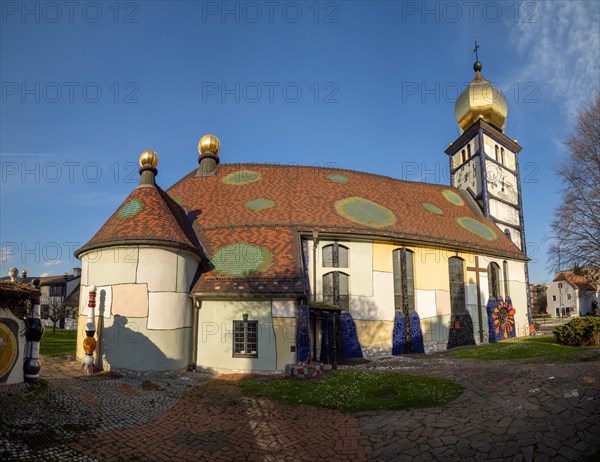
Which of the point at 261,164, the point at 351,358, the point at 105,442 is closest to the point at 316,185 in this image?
the point at 261,164

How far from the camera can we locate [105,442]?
24.0 feet

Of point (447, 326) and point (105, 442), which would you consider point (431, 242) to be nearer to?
point (447, 326)

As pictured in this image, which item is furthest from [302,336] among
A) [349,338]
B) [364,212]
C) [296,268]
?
[364,212]

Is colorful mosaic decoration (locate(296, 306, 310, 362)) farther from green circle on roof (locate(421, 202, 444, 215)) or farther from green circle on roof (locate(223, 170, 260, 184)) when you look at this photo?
green circle on roof (locate(421, 202, 444, 215))

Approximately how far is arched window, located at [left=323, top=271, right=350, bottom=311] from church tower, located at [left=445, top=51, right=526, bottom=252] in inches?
575

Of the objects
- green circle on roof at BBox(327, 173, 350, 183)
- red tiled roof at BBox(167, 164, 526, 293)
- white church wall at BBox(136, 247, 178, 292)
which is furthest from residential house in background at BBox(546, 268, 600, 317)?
white church wall at BBox(136, 247, 178, 292)

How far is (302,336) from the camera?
14.9 meters

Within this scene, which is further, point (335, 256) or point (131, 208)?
point (335, 256)

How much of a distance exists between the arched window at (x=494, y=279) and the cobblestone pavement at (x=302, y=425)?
13.1m

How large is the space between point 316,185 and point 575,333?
14628 mm

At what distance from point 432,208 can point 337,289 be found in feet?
32.3

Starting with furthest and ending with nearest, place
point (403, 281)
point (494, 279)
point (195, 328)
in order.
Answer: point (494, 279) → point (403, 281) → point (195, 328)

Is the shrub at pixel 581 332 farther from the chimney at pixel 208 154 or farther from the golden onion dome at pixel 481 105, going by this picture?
the chimney at pixel 208 154

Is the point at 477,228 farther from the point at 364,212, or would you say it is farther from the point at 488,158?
the point at 364,212
